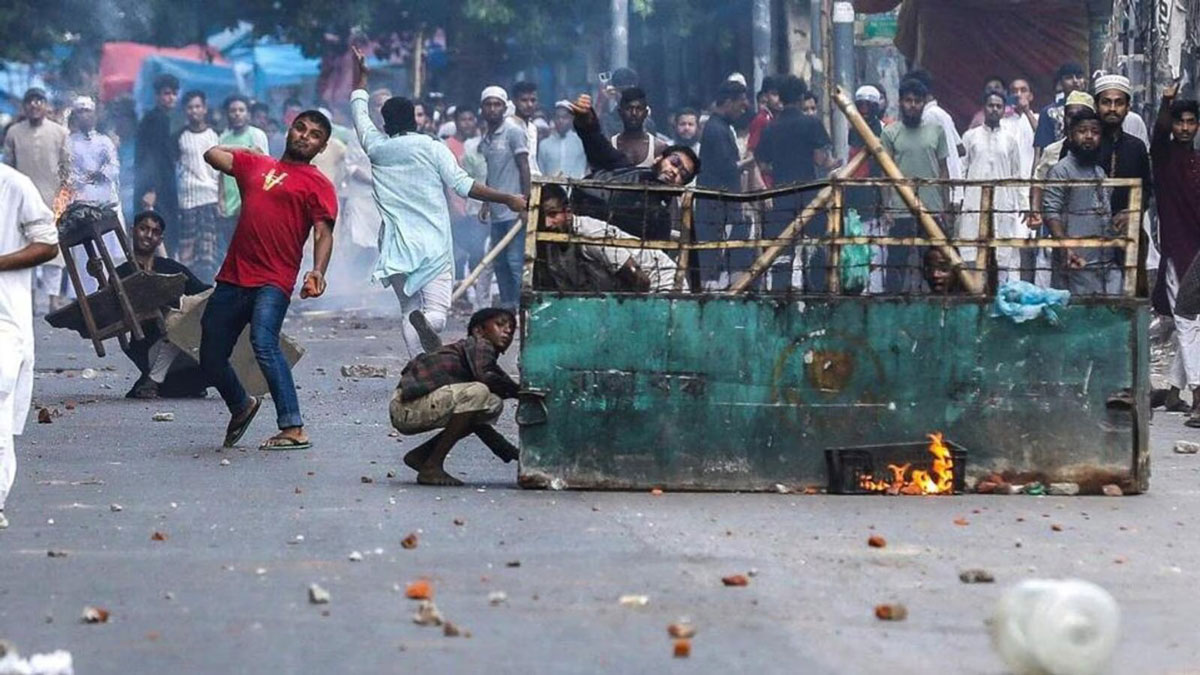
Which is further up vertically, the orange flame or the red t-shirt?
the red t-shirt

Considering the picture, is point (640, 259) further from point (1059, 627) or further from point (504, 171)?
point (504, 171)

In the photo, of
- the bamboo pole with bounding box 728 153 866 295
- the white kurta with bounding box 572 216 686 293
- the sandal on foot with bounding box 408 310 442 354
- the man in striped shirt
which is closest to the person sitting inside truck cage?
the white kurta with bounding box 572 216 686 293

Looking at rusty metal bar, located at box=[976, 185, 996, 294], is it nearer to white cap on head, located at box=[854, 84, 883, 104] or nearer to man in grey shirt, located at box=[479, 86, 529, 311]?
man in grey shirt, located at box=[479, 86, 529, 311]

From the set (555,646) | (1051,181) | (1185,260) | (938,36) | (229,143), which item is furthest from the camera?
(938,36)

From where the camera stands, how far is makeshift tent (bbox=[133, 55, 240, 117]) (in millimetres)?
37531

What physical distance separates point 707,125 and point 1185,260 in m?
7.94

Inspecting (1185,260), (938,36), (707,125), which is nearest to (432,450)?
(1185,260)

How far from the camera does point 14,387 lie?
8.67 m

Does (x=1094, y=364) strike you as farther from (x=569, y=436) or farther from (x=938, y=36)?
(x=938, y=36)

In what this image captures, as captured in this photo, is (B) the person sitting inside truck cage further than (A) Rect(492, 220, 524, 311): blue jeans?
No

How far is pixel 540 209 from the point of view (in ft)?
Answer: 31.7

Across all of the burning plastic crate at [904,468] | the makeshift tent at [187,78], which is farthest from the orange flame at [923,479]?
the makeshift tent at [187,78]

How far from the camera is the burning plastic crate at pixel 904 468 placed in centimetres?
953

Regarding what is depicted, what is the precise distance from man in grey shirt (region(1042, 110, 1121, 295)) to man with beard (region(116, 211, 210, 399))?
4.80 m
